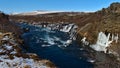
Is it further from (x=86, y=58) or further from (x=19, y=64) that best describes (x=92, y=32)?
(x=19, y=64)

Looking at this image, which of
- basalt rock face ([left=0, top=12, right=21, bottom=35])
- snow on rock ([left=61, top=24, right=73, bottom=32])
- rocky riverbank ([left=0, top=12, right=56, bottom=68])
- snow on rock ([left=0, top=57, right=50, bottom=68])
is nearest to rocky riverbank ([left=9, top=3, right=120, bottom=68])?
rocky riverbank ([left=0, top=12, right=56, bottom=68])

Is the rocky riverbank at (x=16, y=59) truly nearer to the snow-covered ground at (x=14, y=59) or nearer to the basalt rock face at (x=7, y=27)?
the snow-covered ground at (x=14, y=59)

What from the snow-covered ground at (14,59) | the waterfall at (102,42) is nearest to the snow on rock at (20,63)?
the snow-covered ground at (14,59)

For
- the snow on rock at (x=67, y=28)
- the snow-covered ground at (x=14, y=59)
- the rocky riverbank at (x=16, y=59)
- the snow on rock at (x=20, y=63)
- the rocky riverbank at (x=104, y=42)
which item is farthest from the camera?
the snow on rock at (x=67, y=28)

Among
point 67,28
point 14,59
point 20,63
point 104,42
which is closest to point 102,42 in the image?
point 104,42

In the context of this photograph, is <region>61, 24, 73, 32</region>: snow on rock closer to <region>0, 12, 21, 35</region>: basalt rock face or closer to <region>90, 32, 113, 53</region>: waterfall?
<region>0, 12, 21, 35</region>: basalt rock face

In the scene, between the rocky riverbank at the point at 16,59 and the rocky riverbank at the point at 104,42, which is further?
the rocky riverbank at the point at 104,42

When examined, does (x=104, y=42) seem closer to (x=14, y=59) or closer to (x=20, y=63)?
(x=14, y=59)

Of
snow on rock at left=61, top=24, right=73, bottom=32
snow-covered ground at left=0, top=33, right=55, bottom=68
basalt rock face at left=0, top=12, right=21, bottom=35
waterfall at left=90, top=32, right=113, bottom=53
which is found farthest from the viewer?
snow on rock at left=61, top=24, right=73, bottom=32
